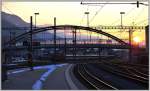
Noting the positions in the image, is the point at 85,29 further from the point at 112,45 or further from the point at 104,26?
the point at 112,45

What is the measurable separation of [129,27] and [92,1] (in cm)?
4994

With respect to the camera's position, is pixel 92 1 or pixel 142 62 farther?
pixel 142 62

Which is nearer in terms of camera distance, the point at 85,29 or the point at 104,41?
the point at 85,29

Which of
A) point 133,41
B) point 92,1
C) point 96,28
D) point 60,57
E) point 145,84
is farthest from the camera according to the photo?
point 60,57

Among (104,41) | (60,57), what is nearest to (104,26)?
(60,57)

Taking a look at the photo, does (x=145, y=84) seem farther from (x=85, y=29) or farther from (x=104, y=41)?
(x=104, y=41)

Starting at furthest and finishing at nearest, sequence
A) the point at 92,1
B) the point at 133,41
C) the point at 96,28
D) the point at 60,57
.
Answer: the point at 60,57, the point at 96,28, the point at 133,41, the point at 92,1

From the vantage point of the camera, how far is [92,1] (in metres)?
30.2

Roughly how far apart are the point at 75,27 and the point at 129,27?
1553 centimetres

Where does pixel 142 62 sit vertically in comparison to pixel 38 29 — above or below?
below

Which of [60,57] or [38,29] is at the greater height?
[38,29]

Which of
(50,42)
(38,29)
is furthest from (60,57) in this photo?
(50,42)

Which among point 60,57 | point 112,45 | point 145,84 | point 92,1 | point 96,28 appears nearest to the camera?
point 145,84

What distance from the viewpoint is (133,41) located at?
3120 inches
